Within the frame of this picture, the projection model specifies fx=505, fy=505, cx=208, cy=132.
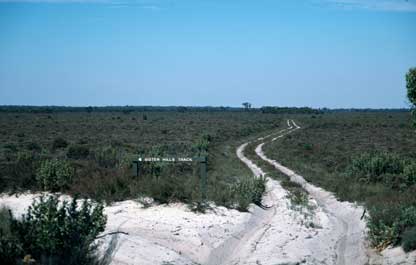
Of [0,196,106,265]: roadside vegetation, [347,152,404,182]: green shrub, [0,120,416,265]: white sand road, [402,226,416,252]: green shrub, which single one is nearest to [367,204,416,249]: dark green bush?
[402,226,416,252]: green shrub

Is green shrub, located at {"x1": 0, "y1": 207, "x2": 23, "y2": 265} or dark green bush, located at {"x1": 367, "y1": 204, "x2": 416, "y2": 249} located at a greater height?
green shrub, located at {"x1": 0, "y1": 207, "x2": 23, "y2": 265}

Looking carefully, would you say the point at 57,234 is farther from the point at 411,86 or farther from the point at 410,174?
the point at 410,174


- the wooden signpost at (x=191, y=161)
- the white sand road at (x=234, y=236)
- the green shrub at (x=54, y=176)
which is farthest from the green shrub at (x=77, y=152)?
the wooden signpost at (x=191, y=161)

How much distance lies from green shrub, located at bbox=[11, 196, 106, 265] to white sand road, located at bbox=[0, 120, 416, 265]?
617 mm

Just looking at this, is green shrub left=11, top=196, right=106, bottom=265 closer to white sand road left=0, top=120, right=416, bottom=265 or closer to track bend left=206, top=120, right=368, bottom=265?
white sand road left=0, top=120, right=416, bottom=265

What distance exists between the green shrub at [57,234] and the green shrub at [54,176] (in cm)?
671

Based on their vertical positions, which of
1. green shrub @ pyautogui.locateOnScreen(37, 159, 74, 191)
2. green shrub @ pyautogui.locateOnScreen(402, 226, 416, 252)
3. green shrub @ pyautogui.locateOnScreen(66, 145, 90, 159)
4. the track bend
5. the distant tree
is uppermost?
the distant tree

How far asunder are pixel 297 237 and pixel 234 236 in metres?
1.51

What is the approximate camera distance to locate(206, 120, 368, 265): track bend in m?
10.2

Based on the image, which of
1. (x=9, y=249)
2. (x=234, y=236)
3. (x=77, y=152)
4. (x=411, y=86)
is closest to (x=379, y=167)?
(x=411, y=86)

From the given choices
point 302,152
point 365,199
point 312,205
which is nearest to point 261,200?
point 312,205

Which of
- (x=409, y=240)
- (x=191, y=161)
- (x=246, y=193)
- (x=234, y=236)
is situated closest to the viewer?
(x=409, y=240)

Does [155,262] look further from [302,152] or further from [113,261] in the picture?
[302,152]

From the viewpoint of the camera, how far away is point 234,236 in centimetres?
1146
